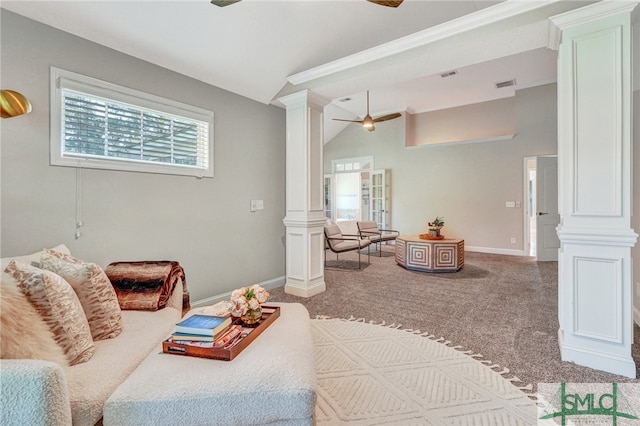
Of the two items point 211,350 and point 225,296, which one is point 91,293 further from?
point 225,296

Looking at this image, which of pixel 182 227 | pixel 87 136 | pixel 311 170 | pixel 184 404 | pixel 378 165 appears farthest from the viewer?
pixel 378 165

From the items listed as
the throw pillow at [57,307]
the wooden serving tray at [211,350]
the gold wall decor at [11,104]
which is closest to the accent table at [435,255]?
the wooden serving tray at [211,350]

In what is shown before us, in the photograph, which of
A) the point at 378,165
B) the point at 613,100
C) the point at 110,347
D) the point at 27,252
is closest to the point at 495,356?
the point at 613,100

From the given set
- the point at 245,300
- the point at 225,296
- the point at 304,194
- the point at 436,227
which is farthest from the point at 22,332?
the point at 436,227

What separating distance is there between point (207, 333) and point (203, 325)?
8 cm

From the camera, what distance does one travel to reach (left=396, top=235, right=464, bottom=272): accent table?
4.85 metres

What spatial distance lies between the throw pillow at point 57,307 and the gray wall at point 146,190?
1227mm

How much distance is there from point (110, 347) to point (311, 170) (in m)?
2.67

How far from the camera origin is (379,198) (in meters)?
7.93

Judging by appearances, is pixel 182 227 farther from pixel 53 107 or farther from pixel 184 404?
pixel 184 404

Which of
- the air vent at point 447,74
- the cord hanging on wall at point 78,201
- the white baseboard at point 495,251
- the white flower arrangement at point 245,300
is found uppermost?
the air vent at point 447,74

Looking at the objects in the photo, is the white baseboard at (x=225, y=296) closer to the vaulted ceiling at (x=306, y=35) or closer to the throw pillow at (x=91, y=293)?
the throw pillow at (x=91, y=293)

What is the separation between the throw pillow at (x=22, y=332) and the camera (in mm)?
1035

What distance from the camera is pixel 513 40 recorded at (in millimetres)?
2391
